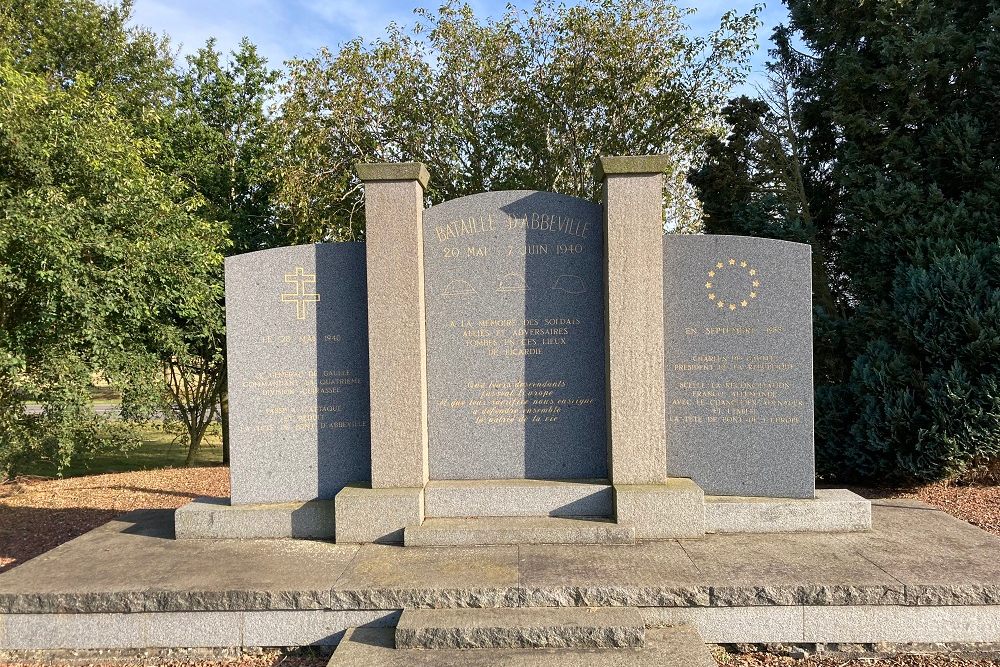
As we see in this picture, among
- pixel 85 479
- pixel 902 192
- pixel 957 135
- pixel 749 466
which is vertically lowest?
pixel 85 479

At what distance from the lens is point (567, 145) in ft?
41.3

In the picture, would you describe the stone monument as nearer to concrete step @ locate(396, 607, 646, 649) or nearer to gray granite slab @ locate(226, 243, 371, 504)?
gray granite slab @ locate(226, 243, 371, 504)

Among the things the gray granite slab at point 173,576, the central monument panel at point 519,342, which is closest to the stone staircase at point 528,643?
the gray granite slab at point 173,576

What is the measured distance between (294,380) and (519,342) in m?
2.02

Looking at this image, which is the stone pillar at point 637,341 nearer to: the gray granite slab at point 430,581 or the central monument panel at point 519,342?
the central monument panel at point 519,342

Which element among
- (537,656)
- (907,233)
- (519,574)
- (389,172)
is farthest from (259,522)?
(907,233)

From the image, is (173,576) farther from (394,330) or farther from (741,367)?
(741,367)

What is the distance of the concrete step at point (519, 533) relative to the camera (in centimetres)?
503

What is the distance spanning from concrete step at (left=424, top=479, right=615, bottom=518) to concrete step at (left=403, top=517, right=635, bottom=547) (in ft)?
0.56

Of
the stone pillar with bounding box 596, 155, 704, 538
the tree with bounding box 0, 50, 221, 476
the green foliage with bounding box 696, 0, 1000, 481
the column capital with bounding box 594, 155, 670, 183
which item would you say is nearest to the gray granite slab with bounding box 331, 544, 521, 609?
the stone pillar with bounding box 596, 155, 704, 538

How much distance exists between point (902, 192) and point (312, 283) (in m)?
8.52

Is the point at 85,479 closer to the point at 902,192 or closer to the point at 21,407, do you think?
the point at 21,407

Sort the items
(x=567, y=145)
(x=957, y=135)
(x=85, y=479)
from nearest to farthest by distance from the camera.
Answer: (x=957, y=135) → (x=85, y=479) → (x=567, y=145)

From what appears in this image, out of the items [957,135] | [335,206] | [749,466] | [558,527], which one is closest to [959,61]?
[957,135]
